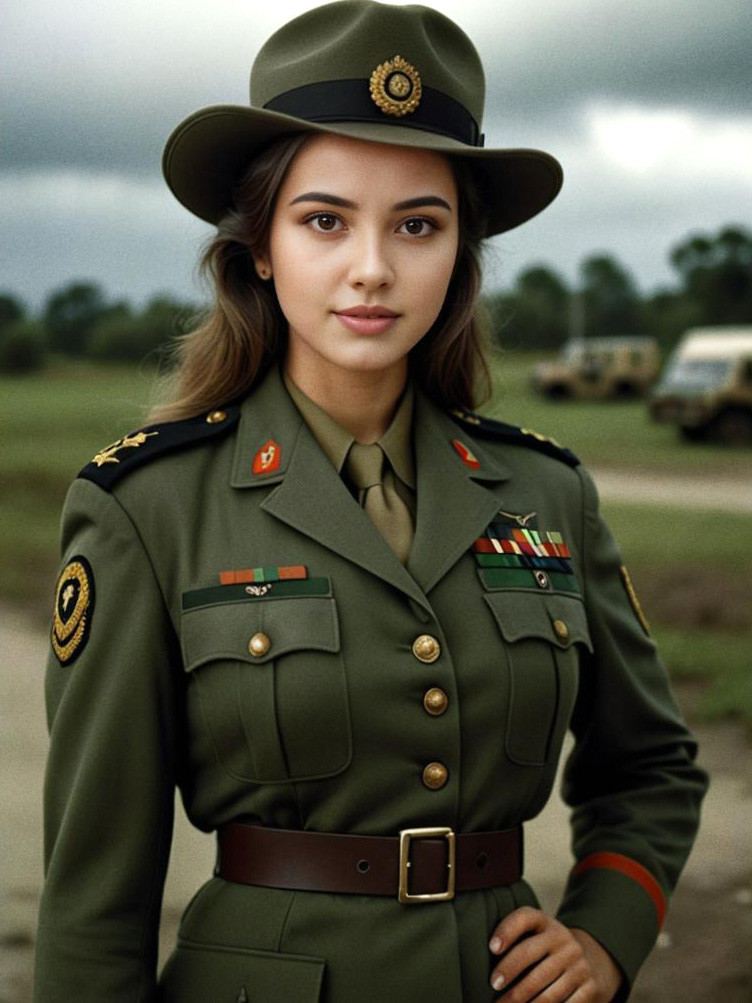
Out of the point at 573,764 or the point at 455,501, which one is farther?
the point at 573,764

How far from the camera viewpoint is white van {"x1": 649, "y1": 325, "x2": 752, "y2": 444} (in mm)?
14391

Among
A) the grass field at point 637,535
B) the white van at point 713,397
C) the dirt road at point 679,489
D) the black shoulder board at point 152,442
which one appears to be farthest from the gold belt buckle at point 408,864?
the white van at point 713,397

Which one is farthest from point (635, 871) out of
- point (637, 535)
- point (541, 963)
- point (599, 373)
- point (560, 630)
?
point (599, 373)

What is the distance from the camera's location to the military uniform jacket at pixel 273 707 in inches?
58.5

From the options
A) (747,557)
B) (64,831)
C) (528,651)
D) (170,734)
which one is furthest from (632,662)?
(747,557)

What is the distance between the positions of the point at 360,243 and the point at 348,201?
0.18 ft

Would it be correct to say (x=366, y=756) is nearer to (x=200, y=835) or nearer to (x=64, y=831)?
(x=64, y=831)

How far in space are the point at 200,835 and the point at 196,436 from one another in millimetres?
3360

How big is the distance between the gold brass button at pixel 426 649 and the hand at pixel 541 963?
1.12 feet

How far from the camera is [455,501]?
1.69 meters

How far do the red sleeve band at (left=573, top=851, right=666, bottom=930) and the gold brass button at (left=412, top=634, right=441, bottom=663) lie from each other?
0.48 m

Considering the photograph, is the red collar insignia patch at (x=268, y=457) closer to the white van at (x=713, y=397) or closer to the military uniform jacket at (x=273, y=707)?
the military uniform jacket at (x=273, y=707)

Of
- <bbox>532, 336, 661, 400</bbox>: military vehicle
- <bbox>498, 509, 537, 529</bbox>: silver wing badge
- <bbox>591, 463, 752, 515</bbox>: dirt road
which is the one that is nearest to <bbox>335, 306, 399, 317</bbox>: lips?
<bbox>498, 509, 537, 529</bbox>: silver wing badge

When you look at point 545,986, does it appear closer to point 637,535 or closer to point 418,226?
point 418,226
